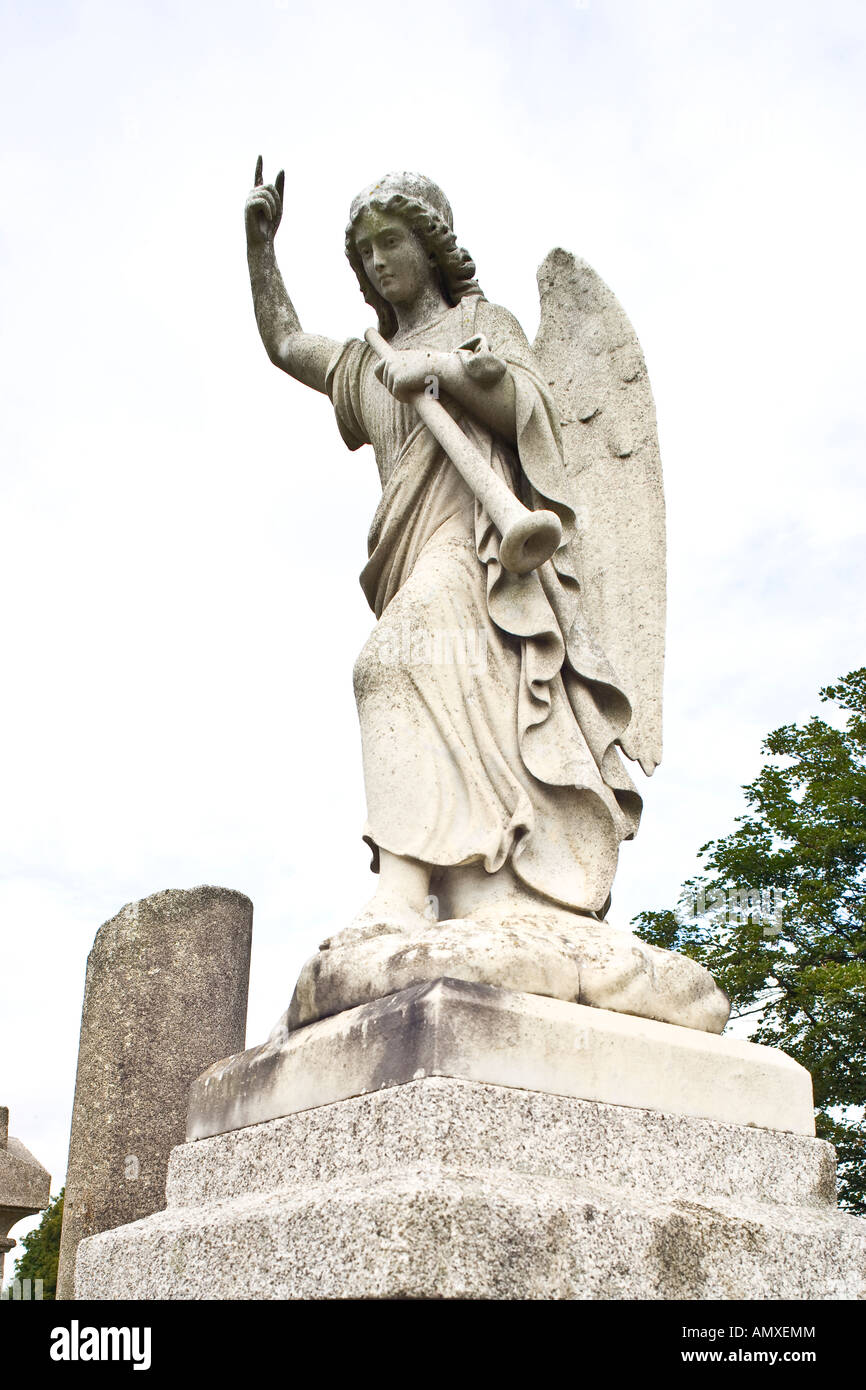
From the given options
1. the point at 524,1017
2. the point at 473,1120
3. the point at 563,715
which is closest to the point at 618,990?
the point at 524,1017

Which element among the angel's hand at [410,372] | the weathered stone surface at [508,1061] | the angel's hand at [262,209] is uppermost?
the angel's hand at [262,209]

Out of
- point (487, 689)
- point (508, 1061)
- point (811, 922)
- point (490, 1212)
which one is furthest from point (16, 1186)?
point (811, 922)

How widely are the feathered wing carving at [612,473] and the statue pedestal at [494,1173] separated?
4.10ft

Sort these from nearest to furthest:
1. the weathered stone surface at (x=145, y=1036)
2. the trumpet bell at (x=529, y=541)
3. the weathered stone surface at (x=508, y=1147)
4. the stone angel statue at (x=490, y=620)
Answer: the weathered stone surface at (x=508, y=1147) < the stone angel statue at (x=490, y=620) < the trumpet bell at (x=529, y=541) < the weathered stone surface at (x=145, y=1036)

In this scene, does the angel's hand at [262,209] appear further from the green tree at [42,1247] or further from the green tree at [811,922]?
the green tree at [42,1247]

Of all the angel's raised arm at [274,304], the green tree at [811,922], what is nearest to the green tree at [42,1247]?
the green tree at [811,922]

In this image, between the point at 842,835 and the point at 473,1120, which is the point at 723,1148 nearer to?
the point at 473,1120

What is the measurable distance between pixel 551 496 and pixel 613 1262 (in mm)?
2339

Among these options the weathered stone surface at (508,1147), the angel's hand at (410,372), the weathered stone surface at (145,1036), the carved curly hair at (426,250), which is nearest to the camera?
the weathered stone surface at (508,1147)

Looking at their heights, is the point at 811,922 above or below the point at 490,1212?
above

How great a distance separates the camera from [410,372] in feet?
13.5

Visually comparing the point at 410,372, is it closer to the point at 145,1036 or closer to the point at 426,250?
the point at 426,250

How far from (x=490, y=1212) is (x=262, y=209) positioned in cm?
374

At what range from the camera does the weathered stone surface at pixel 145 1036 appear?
6.18 meters
